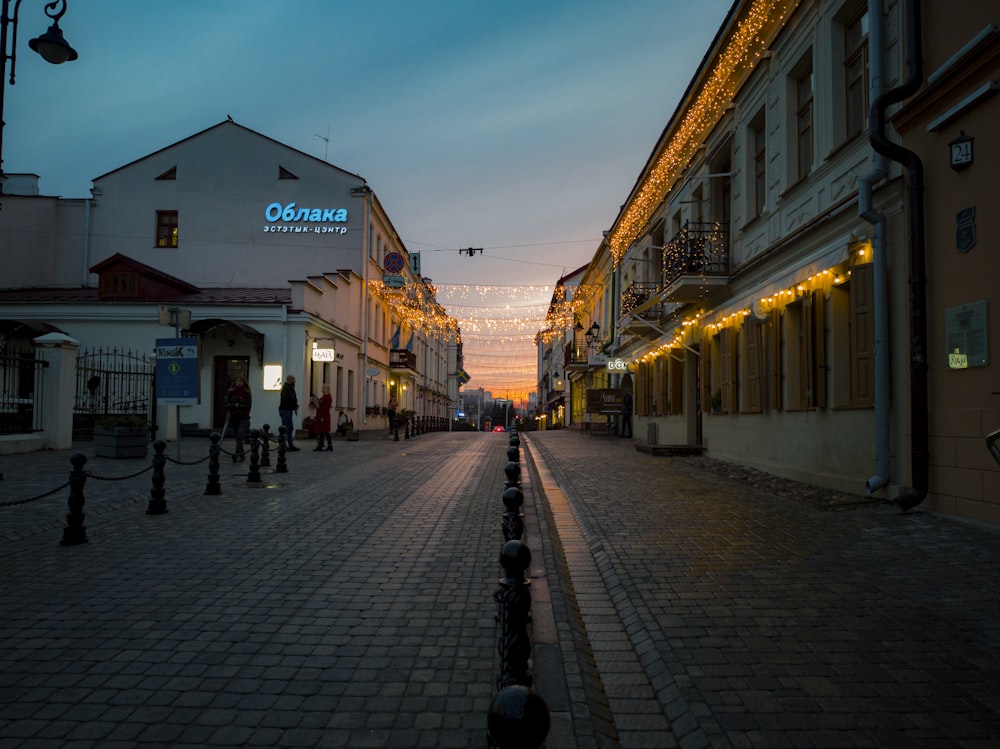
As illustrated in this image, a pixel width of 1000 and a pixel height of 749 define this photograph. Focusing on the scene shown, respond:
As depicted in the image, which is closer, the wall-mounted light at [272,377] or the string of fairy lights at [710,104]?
the string of fairy lights at [710,104]

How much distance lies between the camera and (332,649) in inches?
161

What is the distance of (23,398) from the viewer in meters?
16.4

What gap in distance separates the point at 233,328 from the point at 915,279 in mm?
21822

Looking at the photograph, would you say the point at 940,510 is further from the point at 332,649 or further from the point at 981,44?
the point at 332,649

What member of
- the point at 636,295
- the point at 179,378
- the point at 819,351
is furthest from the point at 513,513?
the point at 636,295

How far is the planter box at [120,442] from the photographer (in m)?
15.1

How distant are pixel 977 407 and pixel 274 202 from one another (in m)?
30.4

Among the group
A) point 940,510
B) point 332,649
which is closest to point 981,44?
point 940,510

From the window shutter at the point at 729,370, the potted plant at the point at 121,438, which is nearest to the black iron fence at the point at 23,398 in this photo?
the potted plant at the point at 121,438

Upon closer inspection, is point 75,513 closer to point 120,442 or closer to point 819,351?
point 120,442

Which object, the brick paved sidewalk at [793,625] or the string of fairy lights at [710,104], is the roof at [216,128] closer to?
the string of fairy lights at [710,104]

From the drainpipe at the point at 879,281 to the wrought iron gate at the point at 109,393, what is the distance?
17108mm

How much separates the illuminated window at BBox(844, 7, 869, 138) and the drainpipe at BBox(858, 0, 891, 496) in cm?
93

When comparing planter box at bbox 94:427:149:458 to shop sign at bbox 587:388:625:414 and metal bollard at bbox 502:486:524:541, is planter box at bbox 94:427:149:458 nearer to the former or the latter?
metal bollard at bbox 502:486:524:541
